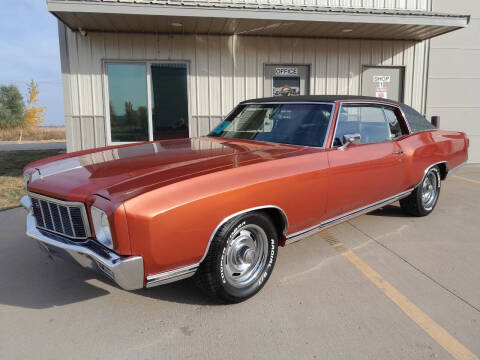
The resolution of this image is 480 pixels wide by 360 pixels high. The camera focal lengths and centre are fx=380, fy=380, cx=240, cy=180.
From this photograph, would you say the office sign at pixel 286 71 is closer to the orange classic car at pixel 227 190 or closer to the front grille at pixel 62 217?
the orange classic car at pixel 227 190

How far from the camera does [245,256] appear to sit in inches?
117

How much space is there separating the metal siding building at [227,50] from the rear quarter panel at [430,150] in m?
3.28

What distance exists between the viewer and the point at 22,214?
18.0ft

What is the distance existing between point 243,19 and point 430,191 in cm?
456

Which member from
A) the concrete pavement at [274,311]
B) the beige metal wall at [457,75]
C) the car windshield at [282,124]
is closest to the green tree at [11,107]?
the beige metal wall at [457,75]

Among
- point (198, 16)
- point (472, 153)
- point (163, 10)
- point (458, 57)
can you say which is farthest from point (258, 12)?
point (472, 153)

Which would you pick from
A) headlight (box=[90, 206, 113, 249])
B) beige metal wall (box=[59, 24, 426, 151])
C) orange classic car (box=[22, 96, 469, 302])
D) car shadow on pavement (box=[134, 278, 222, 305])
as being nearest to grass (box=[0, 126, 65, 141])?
beige metal wall (box=[59, 24, 426, 151])

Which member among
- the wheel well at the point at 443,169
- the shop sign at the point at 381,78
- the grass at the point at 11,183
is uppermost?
the shop sign at the point at 381,78

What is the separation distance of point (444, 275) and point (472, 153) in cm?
839

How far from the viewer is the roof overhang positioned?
6.64 m

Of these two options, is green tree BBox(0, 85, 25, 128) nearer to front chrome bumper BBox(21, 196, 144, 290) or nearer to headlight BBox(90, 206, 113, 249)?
front chrome bumper BBox(21, 196, 144, 290)

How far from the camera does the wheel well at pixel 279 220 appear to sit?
309 cm

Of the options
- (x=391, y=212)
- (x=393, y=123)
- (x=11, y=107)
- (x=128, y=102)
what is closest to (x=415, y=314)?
(x=393, y=123)

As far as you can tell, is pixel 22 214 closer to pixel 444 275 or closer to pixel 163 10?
pixel 163 10
